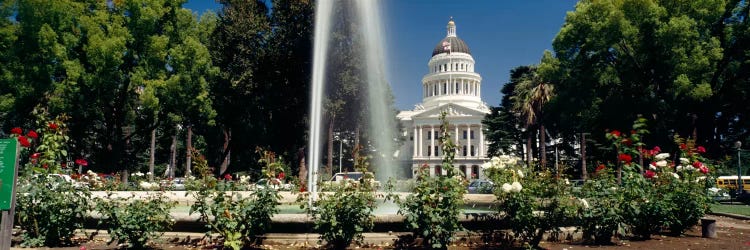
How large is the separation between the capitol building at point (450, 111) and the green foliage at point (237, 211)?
78.5 metres

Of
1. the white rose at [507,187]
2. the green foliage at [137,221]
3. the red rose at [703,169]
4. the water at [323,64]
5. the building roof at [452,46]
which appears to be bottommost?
the green foliage at [137,221]

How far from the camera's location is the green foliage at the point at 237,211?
6.82m

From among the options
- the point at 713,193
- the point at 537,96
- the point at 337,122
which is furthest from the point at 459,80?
the point at 713,193

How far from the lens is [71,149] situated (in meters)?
25.7

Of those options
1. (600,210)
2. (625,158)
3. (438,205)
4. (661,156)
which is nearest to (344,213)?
(438,205)

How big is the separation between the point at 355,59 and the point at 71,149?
1444 centimetres

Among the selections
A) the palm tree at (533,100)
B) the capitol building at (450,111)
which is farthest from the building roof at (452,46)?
the palm tree at (533,100)

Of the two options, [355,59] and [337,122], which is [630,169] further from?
[337,122]

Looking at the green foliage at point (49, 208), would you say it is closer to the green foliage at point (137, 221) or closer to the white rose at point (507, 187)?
the green foliage at point (137, 221)

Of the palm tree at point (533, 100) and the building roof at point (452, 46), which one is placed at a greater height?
the building roof at point (452, 46)

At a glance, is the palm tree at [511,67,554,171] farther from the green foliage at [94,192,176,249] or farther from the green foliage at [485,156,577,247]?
the green foliage at [94,192,176,249]

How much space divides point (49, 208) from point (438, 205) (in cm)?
534

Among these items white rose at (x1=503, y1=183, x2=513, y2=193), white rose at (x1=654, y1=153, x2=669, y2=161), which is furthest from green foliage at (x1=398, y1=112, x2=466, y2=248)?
white rose at (x1=654, y1=153, x2=669, y2=161)

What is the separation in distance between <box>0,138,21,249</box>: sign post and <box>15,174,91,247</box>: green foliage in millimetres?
1902
